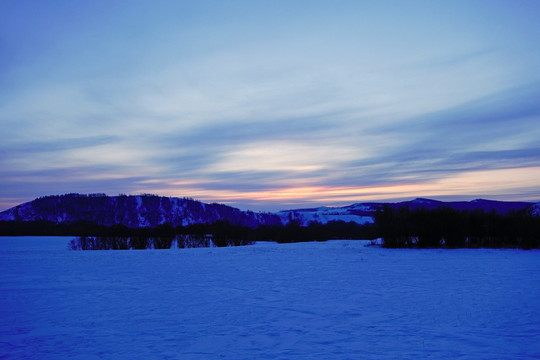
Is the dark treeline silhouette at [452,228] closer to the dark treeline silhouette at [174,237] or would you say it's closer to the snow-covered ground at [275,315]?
the dark treeline silhouette at [174,237]

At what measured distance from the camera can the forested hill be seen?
149500mm

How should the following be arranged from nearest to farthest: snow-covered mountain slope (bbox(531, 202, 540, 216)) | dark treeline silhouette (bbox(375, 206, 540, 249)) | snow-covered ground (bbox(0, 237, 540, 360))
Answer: snow-covered ground (bbox(0, 237, 540, 360))
dark treeline silhouette (bbox(375, 206, 540, 249))
snow-covered mountain slope (bbox(531, 202, 540, 216))

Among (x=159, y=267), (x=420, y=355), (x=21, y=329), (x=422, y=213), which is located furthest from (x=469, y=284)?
(x=422, y=213)

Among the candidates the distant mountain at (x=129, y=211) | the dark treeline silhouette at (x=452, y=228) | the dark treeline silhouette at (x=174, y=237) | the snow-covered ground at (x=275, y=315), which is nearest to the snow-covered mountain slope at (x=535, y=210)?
the dark treeline silhouette at (x=452, y=228)

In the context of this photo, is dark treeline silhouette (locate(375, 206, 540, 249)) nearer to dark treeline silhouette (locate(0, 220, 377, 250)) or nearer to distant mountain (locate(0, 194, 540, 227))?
dark treeline silhouette (locate(0, 220, 377, 250))

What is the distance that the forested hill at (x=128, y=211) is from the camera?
5886 inches

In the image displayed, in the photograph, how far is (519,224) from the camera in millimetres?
24891

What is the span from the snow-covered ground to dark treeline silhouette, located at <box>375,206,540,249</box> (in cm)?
1330

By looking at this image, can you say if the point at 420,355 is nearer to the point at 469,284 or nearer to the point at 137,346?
the point at 137,346

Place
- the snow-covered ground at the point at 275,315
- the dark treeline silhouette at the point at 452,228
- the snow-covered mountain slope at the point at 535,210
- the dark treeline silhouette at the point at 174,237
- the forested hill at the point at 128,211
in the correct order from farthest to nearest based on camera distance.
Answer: the forested hill at the point at 128,211 < the dark treeline silhouette at the point at 174,237 < the snow-covered mountain slope at the point at 535,210 < the dark treeline silhouette at the point at 452,228 < the snow-covered ground at the point at 275,315

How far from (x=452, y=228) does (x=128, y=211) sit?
15194 centimetres

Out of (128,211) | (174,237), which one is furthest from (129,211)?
(174,237)

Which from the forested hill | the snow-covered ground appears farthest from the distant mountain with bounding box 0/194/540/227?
the snow-covered ground

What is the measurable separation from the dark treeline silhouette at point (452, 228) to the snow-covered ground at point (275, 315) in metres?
13.3
